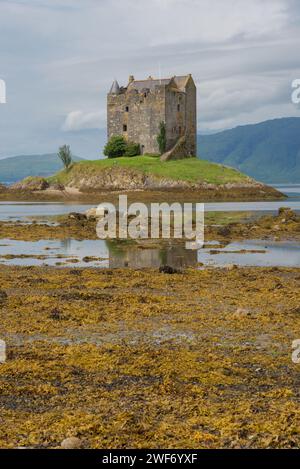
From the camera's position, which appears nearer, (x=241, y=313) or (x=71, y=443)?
(x=71, y=443)

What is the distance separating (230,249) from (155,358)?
20.1 meters

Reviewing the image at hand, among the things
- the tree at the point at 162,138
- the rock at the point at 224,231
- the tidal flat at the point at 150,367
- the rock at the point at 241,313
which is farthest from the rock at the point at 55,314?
the tree at the point at 162,138

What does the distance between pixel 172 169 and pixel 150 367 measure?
91.5 metres

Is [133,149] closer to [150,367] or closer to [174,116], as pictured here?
[174,116]

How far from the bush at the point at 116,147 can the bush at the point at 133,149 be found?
67 cm

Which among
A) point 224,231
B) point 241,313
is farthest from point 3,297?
point 224,231

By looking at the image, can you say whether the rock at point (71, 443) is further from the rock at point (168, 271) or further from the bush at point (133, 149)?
the bush at point (133, 149)

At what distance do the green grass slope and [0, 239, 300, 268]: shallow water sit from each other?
64.6 metres

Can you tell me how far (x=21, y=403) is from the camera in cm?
967

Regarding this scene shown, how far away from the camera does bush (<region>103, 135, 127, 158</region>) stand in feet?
370

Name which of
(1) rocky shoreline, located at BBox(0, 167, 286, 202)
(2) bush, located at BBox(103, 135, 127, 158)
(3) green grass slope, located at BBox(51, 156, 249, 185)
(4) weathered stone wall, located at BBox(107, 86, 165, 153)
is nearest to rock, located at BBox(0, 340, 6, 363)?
(1) rocky shoreline, located at BBox(0, 167, 286, 202)

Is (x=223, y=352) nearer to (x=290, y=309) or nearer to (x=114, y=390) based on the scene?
(x=114, y=390)

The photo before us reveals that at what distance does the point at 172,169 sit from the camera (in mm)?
102062
